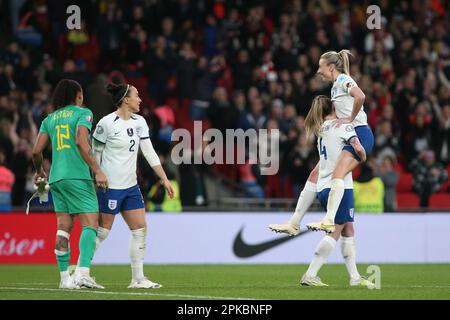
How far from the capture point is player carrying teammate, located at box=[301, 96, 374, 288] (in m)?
12.0

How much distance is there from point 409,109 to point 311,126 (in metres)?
12.0

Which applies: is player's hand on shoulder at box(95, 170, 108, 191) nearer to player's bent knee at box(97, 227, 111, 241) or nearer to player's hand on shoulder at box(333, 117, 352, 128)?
player's bent knee at box(97, 227, 111, 241)

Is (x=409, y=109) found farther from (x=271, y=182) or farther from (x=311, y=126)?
(x=311, y=126)

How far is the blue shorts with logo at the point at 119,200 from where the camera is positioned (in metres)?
12.0

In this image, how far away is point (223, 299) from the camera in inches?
400

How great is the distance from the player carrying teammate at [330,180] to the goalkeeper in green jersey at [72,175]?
243 cm

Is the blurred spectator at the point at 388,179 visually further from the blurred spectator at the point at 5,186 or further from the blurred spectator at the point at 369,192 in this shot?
the blurred spectator at the point at 5,186

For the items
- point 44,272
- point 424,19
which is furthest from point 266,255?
point 424,19

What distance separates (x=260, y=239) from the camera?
64.9ft

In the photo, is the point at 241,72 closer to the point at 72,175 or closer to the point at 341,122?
the point at 341,122

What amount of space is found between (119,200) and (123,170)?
0.34 m

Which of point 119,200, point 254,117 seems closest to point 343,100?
point 119,200

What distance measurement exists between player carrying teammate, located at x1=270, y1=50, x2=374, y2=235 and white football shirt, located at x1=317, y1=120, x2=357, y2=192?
0.08 metres

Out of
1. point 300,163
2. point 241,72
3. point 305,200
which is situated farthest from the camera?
point 241,72
